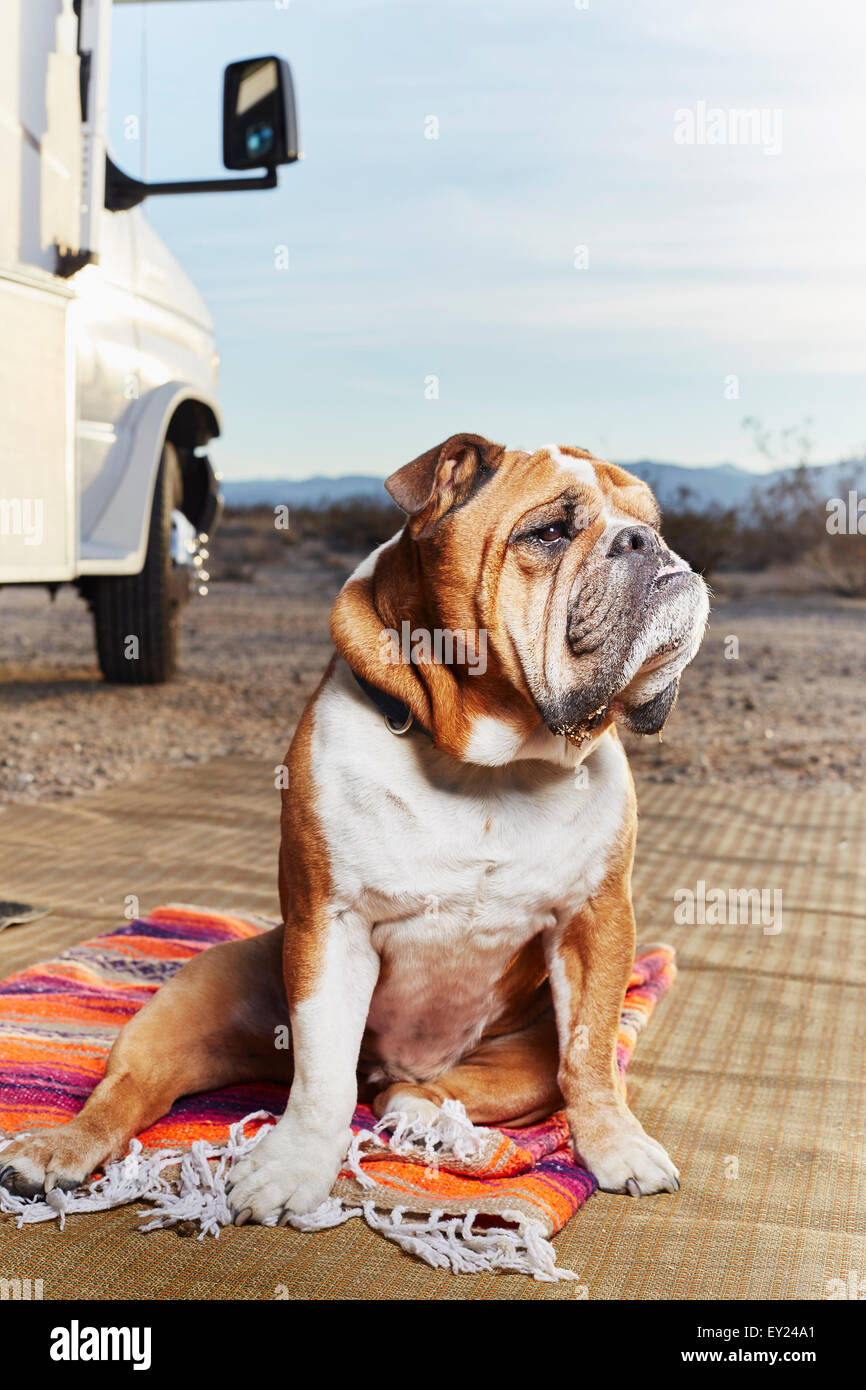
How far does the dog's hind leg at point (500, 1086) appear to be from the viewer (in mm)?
1953

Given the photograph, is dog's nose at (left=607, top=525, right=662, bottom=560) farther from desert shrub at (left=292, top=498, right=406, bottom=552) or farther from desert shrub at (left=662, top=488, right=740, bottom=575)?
desert shrub at (left=292, top=498, right=406, bottom=552)

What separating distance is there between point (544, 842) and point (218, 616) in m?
10.6

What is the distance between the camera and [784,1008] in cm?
268

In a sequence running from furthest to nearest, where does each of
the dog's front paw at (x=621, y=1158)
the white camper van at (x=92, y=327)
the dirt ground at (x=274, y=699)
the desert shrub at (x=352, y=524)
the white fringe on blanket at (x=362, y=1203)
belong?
the desert shrub at (x=352, y=524) < the dirt ground at (x=274, y=699) < the white camper van at (x=92, y=327) < the dog's front paw at (x=621, y=1158) < the white fringe on blanket at (x=362, y=1203)

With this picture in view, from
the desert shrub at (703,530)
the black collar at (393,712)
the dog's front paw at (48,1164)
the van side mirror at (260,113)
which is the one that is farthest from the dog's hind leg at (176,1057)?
the desert shrub at (703,530)

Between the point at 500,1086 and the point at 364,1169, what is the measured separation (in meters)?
0.28

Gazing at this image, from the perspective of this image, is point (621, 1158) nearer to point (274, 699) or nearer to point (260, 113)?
point (260, 113)

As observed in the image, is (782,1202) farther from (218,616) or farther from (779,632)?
(218,616)

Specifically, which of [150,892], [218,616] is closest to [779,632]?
[218,616]

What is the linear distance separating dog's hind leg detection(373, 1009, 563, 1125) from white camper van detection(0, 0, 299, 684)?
222 cm

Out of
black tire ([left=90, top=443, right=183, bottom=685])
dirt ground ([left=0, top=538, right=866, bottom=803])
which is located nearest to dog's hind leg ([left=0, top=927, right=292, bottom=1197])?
dirt ground ([left=0, top=538, right=866, bottom=803])

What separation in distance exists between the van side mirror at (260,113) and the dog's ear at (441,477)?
2970mm

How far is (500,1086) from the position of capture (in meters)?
1.98

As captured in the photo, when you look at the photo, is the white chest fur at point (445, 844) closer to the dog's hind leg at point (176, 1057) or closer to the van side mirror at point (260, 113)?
the dog's hind leg at point (176, 1057)
